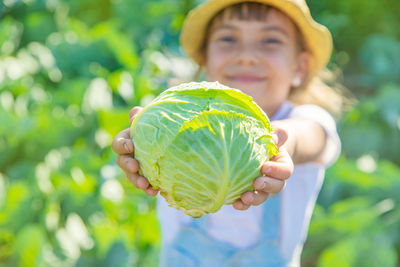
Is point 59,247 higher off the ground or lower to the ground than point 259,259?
lower

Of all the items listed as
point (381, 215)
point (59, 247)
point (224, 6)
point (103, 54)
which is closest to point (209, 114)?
point (224, 6)

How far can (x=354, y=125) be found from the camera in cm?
449

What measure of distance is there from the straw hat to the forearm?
47 centimetres

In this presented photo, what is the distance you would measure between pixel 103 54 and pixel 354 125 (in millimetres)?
2350

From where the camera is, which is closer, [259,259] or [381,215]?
[259,259]

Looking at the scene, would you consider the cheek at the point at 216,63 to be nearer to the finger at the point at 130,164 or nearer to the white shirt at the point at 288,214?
the white shirt at the point at 288,214

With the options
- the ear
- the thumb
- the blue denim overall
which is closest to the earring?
the ear

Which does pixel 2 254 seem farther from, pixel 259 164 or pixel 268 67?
pixel 259 164

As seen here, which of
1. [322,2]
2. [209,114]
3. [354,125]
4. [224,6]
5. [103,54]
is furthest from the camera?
[322,2]

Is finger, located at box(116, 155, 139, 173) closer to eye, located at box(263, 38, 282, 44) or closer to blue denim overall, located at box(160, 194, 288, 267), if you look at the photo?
blue denim overall, located at box(160, 194, 288, 267)

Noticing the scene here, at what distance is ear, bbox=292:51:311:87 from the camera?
8.13 ft

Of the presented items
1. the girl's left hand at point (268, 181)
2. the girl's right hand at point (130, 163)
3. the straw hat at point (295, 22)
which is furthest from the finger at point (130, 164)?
the straw hat at point (295, 22)

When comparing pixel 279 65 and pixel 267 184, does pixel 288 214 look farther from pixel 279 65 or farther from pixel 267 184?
pixel 267 184

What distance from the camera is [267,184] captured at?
146 cm
